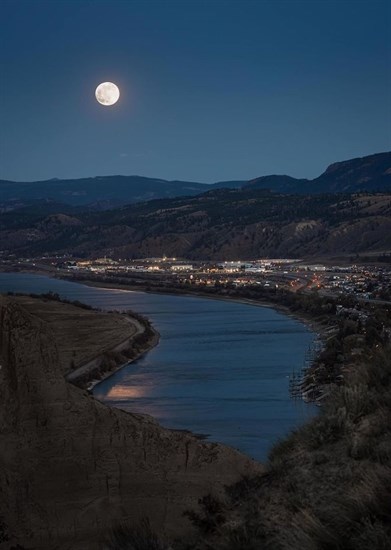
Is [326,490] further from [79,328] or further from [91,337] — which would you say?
[79,328]

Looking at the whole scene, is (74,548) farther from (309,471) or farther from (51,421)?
(309,471)

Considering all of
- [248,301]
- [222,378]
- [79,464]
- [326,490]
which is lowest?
[248,301]

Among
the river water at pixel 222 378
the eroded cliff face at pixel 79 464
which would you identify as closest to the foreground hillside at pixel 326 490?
the eroded cliff face at pixel 79 464

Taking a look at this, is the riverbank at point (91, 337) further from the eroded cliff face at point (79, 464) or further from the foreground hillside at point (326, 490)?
the foreground hillside at point (326, 490)

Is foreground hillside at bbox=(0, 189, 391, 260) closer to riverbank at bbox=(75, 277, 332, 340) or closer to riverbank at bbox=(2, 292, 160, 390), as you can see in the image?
riverbank at bbox=(75, 277, 332, 340)

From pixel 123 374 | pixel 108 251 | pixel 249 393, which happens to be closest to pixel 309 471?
pixel 249 393

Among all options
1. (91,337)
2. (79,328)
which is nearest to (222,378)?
→ (91,337)
